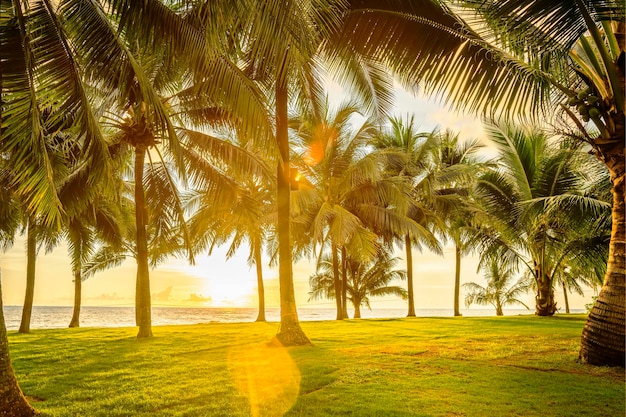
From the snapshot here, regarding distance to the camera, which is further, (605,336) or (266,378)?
(605,336)

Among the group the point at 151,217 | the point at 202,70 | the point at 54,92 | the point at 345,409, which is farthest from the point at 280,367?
the point at 151,217

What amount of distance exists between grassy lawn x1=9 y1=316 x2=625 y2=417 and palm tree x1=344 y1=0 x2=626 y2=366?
1.04m

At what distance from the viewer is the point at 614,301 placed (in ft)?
19.9

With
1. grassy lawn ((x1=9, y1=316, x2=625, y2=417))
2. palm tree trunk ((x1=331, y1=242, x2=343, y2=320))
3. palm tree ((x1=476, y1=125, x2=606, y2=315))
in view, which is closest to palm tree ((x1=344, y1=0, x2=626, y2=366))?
grassy lawn ((x1=9, y1=316, x2=625, y2=417))

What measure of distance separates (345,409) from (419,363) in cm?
291

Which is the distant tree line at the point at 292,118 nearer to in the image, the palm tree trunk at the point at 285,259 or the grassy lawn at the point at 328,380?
the palm tree trunk at the point at 285,259

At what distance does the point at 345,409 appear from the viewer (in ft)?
14.5

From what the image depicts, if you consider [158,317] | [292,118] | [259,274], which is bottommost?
[158,317]

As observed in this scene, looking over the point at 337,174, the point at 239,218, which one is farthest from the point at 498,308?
the point at 239,218

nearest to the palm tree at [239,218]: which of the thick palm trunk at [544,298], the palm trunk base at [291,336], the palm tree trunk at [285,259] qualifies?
the palm tree trunk at [285,259]

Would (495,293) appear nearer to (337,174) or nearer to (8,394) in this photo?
(337,174)

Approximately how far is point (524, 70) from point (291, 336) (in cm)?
661

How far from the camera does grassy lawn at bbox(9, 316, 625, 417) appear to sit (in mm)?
4523

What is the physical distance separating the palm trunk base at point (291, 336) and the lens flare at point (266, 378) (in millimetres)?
331
